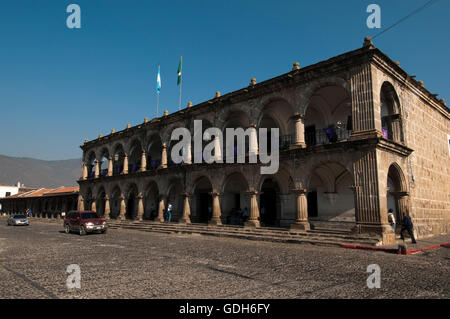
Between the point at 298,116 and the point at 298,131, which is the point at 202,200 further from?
the point at 298,116

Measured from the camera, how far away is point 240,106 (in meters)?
20.1

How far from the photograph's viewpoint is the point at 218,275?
276 inches

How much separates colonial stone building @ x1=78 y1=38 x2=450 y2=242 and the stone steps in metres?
0.62

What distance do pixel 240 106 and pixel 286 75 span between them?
390 cm

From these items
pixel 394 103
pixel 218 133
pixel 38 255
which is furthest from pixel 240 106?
pixel 38 255

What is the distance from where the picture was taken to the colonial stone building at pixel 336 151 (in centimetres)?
1412

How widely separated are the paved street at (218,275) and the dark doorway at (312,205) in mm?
8523

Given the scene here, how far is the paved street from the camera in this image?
5.54 metres

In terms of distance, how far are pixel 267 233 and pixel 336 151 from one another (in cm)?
544

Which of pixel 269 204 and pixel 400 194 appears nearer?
pixel 400 194

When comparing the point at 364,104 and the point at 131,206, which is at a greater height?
the point at 364,104

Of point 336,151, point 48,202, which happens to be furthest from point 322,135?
point 48,202

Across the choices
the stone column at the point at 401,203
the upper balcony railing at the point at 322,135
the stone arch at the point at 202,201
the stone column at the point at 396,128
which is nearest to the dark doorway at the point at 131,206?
the stone arch at the point at 202,201
